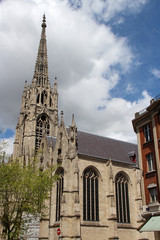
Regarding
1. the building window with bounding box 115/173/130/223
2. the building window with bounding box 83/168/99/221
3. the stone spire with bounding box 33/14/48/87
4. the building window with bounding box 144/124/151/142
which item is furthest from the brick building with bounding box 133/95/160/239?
the stone spire with bounding box 33/14/48/87

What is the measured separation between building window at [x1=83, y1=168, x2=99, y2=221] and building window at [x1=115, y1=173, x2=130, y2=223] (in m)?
3.11

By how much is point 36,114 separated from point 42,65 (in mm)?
15303

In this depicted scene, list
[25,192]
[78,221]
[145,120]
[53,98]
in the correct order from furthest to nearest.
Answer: [53,98]
[78,221]
[145,120]
[25,192]

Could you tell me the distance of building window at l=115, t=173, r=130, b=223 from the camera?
93.4ft

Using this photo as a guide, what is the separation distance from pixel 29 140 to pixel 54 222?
19.9 metres

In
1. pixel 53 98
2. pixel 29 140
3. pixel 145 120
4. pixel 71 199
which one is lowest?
pixel 71 199

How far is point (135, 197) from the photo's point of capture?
3006cm

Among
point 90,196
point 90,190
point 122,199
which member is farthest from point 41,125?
point 122,199

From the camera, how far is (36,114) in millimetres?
47438

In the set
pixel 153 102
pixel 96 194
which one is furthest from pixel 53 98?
Result: pixel 153 102

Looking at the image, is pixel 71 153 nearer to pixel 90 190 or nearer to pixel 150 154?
pixel 90 190

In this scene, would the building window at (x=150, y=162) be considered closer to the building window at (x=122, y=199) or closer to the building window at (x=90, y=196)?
the building window at (x=90, y=196)

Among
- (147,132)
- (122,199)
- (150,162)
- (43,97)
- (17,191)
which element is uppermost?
(43,97)

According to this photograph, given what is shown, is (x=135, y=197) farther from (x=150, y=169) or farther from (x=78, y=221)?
(x=150, y=169)
